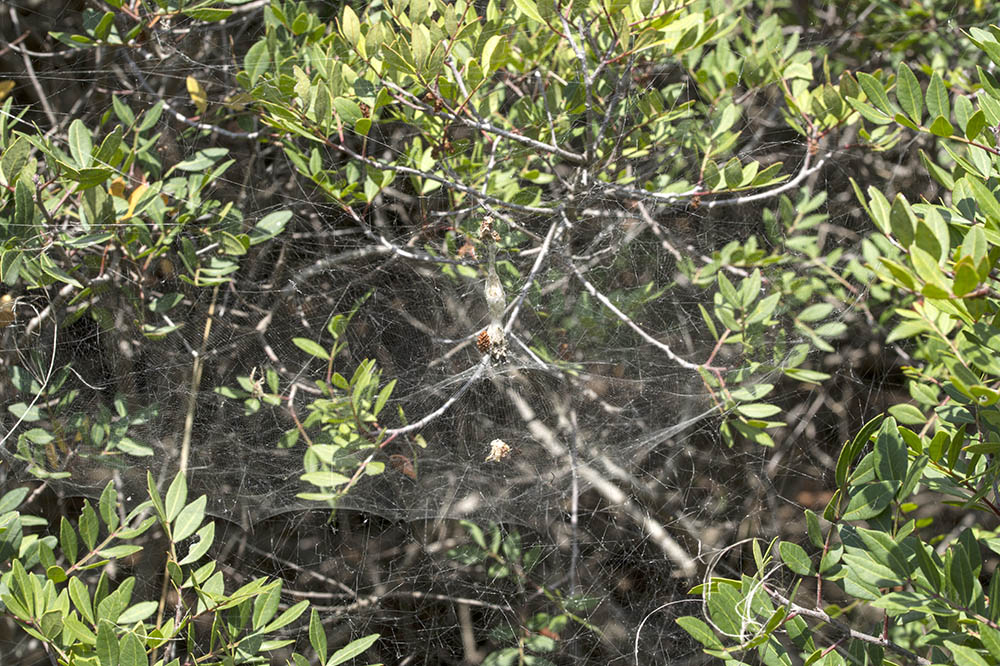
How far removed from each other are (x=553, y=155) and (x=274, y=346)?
864 millimetres

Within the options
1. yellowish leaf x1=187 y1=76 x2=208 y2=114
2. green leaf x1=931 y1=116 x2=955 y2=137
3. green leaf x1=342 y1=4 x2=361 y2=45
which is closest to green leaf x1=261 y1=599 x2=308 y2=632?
green leaf x1=342 y1=4 x2=361 y2=45

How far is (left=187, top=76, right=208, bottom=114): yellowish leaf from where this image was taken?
6.48 ft

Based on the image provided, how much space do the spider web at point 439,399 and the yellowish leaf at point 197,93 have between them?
0.14ft

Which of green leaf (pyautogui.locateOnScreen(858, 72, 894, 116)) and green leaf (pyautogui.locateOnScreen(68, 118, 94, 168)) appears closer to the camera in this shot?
green leaf (pyautogui.locateOnScreen(858, 72, 894, 116))

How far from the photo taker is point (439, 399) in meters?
1.84

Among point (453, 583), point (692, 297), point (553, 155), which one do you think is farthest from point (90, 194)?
point (692, 297)

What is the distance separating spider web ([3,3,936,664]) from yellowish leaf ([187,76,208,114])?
4 centimetres

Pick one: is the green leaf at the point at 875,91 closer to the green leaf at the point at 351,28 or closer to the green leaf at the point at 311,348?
the green leaf at the point at 351,28

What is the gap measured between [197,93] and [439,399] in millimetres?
1035

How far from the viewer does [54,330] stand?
188cm

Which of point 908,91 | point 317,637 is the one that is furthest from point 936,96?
point 317,637

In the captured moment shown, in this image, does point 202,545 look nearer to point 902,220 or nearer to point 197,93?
point 197,93

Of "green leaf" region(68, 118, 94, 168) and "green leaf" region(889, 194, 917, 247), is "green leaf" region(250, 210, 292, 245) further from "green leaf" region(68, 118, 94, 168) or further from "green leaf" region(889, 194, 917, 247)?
"green leaf" region(889, 194, 917, 247)

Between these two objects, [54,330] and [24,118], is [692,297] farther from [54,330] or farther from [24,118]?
[24,118]
